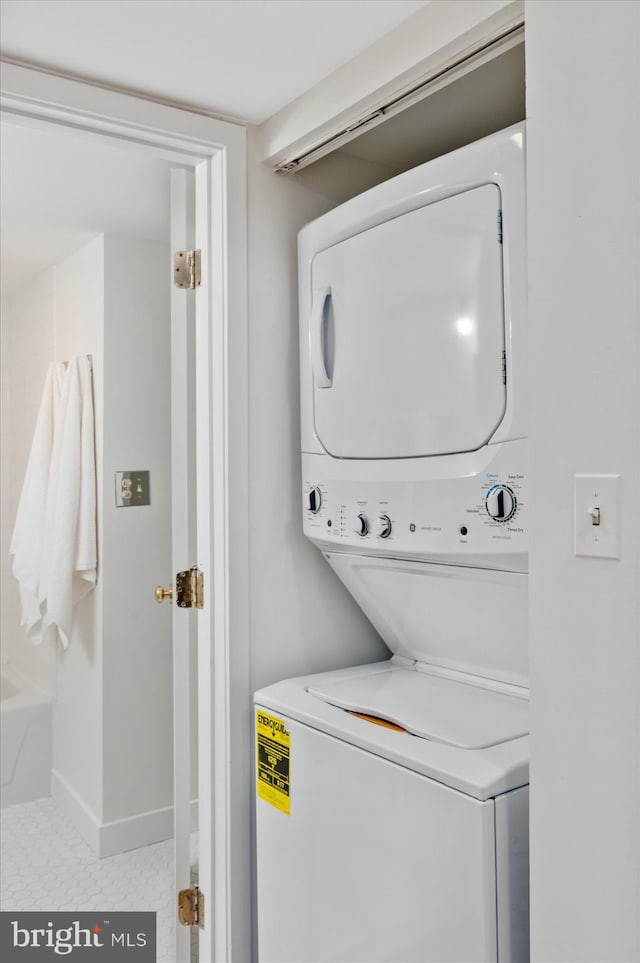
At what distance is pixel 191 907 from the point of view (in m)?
1.77

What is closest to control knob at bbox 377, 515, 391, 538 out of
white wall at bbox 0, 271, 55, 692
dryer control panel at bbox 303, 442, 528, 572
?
dryer control panel at bbox 303, 442, 528, 572

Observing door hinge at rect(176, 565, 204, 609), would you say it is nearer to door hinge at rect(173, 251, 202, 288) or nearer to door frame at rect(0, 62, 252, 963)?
door frame at rect(0, 62, 252, 963)

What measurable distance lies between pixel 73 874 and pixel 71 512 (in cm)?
119

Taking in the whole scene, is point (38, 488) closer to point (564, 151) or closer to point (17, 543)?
point (17, 543)

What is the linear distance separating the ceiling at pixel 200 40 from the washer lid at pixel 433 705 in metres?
1.20

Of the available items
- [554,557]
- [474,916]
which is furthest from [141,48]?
[474,916]

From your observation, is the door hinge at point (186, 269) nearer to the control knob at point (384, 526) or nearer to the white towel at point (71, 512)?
the control knob at point (384, 526)

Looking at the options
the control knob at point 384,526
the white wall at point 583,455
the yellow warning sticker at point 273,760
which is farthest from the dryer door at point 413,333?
the yellow warning sticker at point 273,760

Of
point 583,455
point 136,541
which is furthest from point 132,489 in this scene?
point 583,455

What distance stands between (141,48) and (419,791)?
136 centimetres

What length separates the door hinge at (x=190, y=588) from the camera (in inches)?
69.6

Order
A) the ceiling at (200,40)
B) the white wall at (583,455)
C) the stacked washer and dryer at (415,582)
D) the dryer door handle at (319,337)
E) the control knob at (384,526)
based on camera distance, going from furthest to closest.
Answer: the dryer door handle at (319,337)
the control knob at (384,526)
the ceiling at (200,40)
the stacked washer and dryer at (415,582)
the white wall at (583,455)

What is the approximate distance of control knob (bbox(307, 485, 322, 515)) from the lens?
66.3 inches

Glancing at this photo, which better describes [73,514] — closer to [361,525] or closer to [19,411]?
[19,411]
